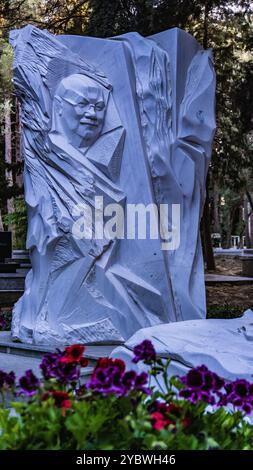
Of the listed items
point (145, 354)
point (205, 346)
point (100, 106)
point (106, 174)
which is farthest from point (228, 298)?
point (145, 354)

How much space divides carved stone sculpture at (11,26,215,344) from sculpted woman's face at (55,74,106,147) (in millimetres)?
11

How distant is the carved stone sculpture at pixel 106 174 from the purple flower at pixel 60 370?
3.76m

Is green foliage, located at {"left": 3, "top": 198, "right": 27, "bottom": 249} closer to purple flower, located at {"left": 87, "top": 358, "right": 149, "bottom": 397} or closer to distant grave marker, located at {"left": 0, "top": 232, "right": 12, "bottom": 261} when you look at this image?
distant grave marker, located at {"left": 0, "top": 232, "right": 12, "bottom": 261}

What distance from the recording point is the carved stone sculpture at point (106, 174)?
22.6 feet

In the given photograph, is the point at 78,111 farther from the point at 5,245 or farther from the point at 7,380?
the point at 5,245

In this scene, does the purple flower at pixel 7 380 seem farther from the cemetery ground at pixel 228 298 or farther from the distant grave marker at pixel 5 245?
the distant grave marker at pixel 5 245

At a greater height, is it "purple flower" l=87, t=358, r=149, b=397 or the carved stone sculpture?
the carved stone sculpture

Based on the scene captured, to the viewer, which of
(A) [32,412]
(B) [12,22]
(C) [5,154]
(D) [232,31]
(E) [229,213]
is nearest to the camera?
(A) [32,412]

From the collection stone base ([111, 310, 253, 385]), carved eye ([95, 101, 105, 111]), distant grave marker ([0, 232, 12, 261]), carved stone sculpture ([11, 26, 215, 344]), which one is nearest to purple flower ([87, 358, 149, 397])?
stone base ([111, 310, 253, 385])

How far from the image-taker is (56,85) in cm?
728

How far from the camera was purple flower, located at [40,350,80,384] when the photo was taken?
9.24 feet

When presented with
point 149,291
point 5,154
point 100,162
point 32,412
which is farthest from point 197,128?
point 5,154

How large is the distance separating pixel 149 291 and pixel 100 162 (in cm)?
152

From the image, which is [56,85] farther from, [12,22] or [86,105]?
[12,22]
